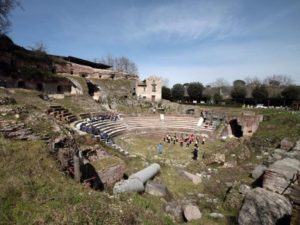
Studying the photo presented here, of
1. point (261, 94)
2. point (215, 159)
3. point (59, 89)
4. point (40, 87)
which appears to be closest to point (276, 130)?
point (215, 159)

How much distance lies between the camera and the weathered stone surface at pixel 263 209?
24.7 feet

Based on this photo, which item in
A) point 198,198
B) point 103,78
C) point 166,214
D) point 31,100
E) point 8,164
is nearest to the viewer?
point 8,164

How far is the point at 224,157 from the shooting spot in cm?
1700

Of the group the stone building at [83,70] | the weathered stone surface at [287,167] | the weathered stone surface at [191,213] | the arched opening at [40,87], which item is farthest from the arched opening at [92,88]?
the weathered stone surface at [191,213]

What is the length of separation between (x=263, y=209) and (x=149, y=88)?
1576 inches

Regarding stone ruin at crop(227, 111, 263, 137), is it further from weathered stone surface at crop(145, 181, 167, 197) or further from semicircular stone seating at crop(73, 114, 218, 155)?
weathered stone surface at crop(145, 181, 167, 197)

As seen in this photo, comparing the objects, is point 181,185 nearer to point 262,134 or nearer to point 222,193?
point 222,193

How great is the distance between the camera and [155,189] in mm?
10492

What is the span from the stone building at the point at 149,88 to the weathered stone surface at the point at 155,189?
3578 cm

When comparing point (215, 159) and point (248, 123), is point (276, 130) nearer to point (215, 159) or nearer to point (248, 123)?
point (248, 123)

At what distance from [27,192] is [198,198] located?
24.4 ft

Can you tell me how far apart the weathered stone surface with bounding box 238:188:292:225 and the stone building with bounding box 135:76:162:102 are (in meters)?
38.7

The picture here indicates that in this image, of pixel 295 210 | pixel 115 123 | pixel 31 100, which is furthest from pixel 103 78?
pixel 295 210

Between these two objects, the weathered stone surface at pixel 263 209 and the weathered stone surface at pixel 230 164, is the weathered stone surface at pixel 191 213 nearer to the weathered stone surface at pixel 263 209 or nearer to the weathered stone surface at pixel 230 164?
the weathered stone surface at pixel 263 209
